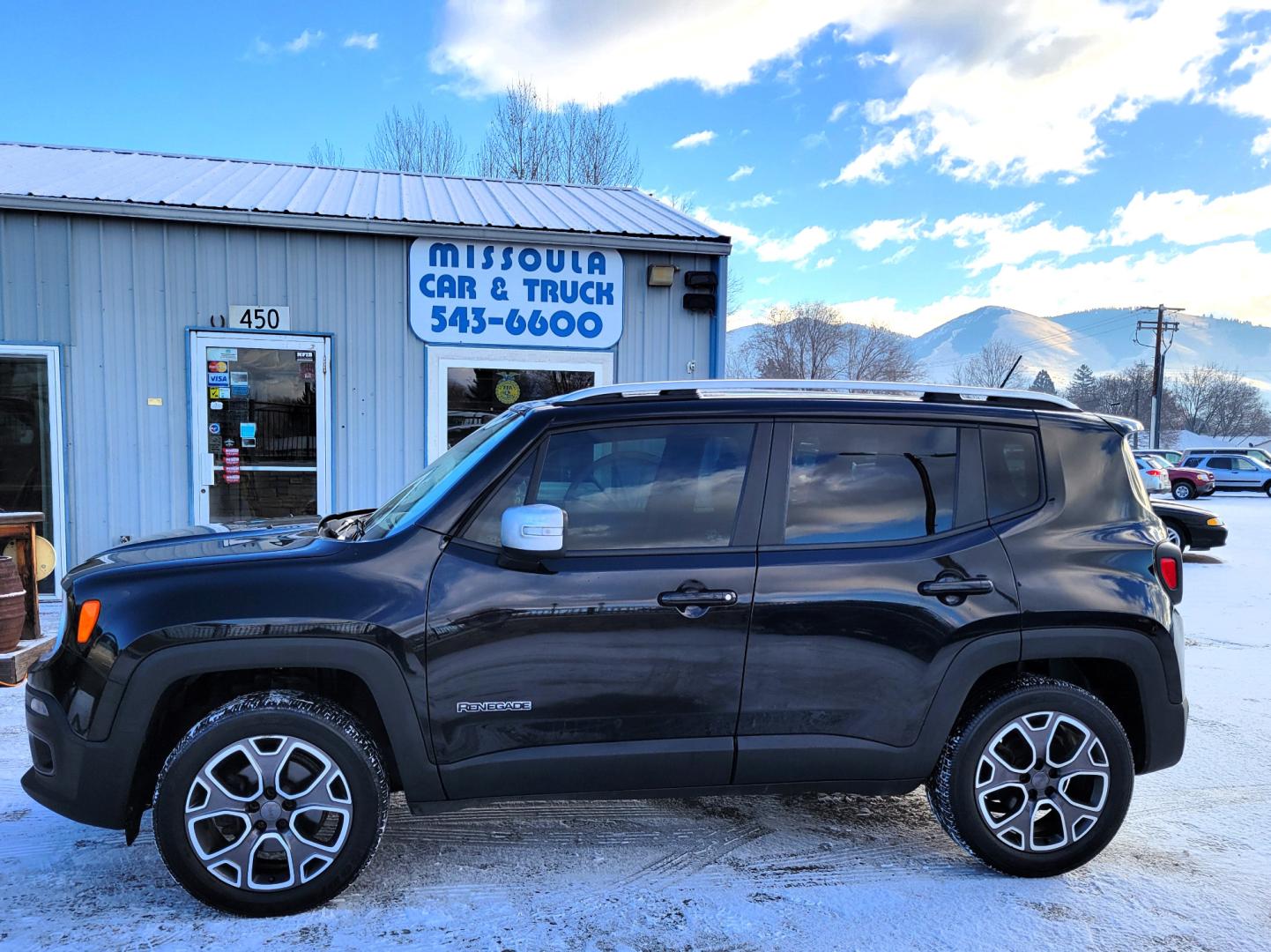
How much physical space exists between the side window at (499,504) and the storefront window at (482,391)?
5.26 m

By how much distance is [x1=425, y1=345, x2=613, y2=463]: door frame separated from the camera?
8.01 meters

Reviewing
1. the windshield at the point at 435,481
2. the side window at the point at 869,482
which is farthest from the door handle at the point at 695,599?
the windshield at the point at 435,481

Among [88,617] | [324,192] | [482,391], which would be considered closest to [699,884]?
[88,617]

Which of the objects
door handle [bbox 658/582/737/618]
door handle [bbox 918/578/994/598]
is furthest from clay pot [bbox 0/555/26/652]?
door handle [bbox 918/578/994/598]

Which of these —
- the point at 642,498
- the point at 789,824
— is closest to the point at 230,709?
the point at 642,498

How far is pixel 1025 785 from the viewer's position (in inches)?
119

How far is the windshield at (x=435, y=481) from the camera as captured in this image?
9.78ft

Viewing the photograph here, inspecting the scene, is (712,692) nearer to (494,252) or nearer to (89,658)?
(89,658)

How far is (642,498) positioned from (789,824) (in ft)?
5.44

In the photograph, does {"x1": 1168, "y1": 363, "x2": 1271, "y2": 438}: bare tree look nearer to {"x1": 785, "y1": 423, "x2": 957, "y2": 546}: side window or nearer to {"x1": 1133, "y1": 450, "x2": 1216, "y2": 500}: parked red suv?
{"x1": 1133, "y1": 450, "x2": 1216, "y2": 500}: parked red suv

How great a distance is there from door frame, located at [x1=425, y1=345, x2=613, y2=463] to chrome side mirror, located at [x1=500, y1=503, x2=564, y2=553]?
218 inches

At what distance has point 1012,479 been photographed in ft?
10.4

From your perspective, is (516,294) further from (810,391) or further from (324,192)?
(810,391)

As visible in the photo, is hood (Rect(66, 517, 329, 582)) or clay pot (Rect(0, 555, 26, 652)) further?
clay pot (Rect(0, 555, 26, 652))
